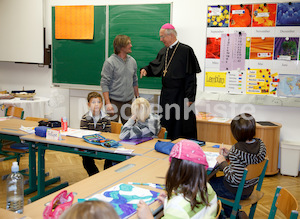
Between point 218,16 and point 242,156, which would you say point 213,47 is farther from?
point 242,156

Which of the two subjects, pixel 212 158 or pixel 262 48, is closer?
pixel 212 158

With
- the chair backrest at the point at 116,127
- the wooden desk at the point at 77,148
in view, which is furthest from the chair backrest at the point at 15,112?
the chair backrest at the point at 116,127

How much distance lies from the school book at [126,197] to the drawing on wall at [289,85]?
3.38 metres

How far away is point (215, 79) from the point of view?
5039mm

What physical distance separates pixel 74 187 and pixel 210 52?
358cm

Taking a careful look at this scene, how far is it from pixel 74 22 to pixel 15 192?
14.4ft

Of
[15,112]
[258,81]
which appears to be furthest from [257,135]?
[15,112]

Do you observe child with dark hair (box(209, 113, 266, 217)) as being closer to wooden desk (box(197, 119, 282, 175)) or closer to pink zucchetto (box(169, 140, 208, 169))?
pink zucchetto (box(169, 140, 208, 169))

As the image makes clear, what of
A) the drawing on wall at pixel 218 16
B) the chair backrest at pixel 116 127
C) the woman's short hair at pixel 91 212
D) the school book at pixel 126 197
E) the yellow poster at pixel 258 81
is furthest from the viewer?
the drawing on wall at pixel 218 16

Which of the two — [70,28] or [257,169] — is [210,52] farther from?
[257,169]

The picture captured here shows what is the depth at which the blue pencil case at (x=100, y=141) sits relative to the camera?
295cm

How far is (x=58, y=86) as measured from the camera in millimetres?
6102

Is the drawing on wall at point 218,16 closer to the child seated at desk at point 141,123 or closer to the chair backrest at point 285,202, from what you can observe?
the child seated at desk at point 141,123

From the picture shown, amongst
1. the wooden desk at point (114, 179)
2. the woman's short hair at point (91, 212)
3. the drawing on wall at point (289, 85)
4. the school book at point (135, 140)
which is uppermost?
the drawing on wall at point (289, 85)
